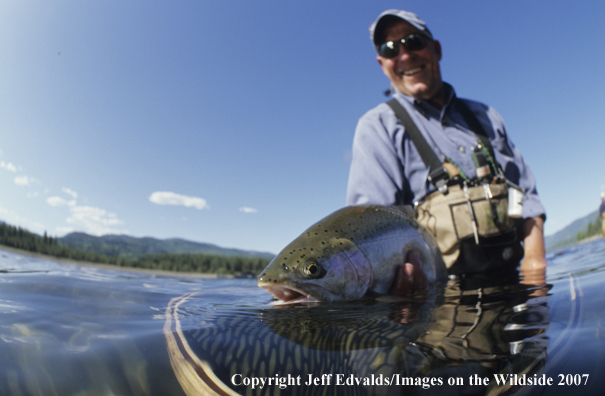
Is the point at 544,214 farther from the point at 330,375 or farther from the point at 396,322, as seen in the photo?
the point at 330,375

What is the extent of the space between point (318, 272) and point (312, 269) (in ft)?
0.16

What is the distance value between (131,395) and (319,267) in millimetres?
1230

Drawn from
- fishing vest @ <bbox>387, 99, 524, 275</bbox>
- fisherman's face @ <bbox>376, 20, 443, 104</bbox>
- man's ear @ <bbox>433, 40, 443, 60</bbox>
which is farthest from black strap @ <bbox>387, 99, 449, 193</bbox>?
man's ear @ <bbox>433, 40, 443, 60</bbox>

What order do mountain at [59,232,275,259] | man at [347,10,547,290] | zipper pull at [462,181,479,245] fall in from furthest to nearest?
mountain at [59,232,275,259] < man at [347,10,547,290] < zipper pull at [462,181,479,245]

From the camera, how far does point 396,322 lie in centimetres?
137

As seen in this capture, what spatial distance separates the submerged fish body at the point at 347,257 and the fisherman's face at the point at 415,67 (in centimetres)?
241

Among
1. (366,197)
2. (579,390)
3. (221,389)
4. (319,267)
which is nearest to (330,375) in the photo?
(221,389)

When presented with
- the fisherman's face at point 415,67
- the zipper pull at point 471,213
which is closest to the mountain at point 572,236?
the zipper pull at point 471,213

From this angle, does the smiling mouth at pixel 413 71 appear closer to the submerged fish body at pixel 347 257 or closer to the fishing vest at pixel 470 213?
the fishing vest at pixel 470 213

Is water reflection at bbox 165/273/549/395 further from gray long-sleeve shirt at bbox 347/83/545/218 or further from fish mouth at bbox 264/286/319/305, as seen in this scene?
gray long-sleeve shirt at bbox 347/83/545/218

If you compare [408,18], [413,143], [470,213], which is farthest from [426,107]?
[470,213]

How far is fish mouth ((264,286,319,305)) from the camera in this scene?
1902 mm

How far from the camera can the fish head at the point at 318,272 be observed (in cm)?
187

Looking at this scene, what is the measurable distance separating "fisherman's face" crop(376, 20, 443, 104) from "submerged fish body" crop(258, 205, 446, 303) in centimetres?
241
